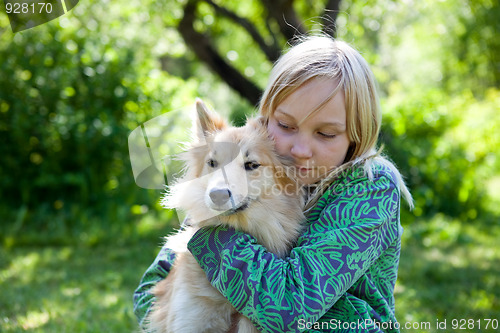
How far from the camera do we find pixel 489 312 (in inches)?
188

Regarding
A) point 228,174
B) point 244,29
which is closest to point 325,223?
point 228,174

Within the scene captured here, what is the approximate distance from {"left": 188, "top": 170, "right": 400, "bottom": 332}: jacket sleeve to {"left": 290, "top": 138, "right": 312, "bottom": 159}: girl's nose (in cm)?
27

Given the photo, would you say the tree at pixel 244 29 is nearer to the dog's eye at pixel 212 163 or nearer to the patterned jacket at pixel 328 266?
the dog's eye at pixel 212 163

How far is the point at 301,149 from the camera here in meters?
2.44

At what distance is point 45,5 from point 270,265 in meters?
1.81

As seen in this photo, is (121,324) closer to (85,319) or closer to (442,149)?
(85,319)

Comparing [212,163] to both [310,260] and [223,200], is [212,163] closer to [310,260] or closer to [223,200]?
[223,200]

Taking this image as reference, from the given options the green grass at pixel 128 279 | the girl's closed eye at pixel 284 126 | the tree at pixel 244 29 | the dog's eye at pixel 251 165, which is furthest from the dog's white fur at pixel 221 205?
the tree at pixel 244 29

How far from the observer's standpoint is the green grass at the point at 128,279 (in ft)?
14.9

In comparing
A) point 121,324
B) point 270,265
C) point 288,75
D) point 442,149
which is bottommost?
point 442,149

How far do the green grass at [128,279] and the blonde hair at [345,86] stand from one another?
8.33 feet

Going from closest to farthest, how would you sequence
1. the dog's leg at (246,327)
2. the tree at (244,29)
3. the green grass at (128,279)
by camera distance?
the dog's leg at (246,327)
the green grass at (128,279)
the tree at (244,29)

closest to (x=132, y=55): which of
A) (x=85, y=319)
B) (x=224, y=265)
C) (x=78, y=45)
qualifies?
(x=78, y=45)

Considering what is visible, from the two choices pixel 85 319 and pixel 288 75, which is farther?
pixel 85 319
